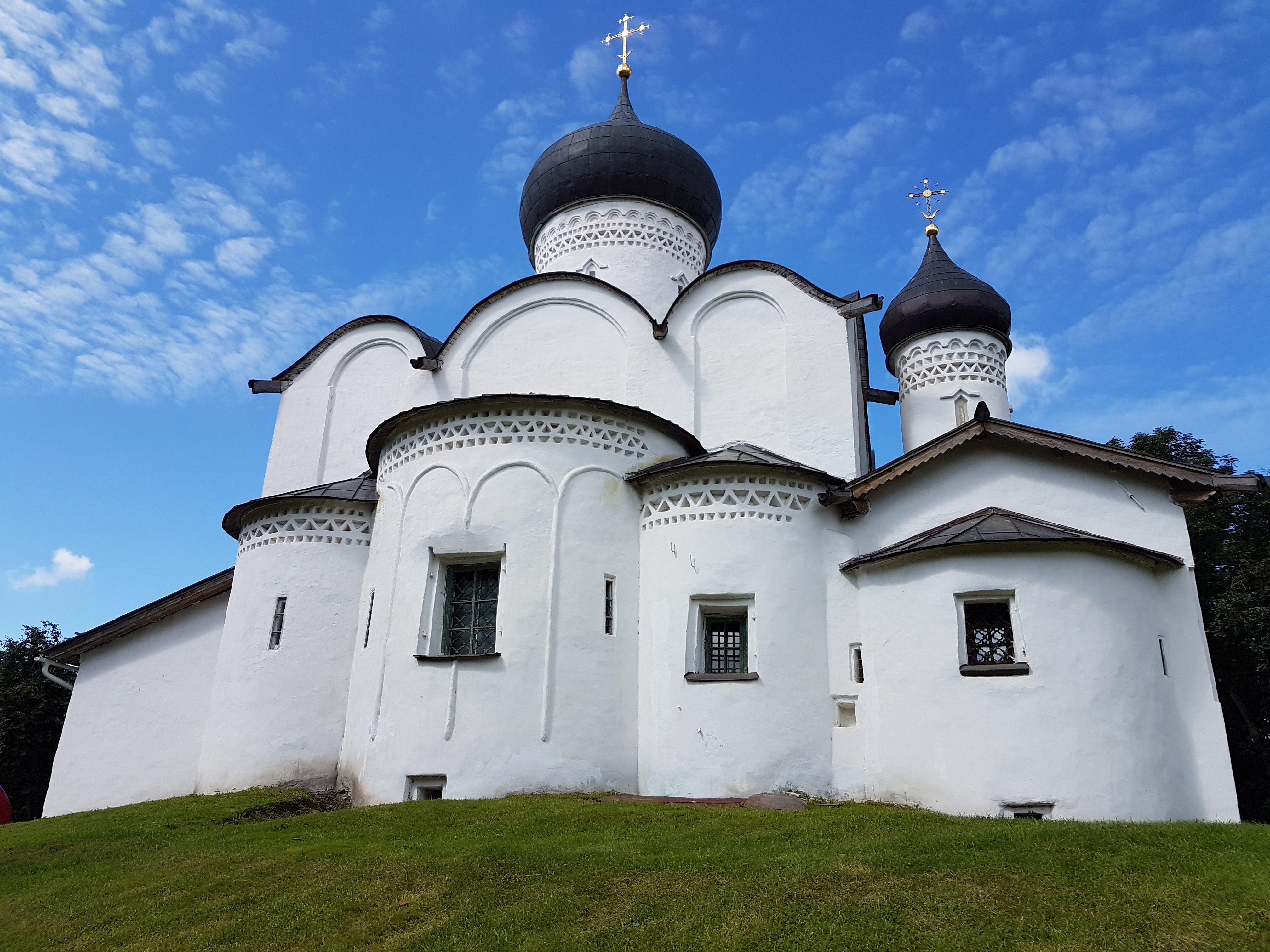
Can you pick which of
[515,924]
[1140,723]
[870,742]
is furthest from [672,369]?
[515,924]

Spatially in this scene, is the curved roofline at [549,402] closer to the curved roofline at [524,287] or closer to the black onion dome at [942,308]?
the curved roofline at [524,287]

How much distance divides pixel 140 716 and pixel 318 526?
3.71 m

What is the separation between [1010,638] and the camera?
Answer: 9148mm

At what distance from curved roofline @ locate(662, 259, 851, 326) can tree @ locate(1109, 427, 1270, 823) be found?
17.0 ft

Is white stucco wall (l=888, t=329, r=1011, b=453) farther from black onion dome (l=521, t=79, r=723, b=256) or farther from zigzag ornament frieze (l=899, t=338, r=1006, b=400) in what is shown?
black onion dome (l=521, t=79, r=723, b=256)

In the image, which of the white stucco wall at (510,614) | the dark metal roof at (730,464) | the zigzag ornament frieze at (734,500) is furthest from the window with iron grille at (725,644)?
the dark metal roof at (730,464)

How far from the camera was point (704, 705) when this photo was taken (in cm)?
989

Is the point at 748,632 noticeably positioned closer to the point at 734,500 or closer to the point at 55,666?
the point at 734,500

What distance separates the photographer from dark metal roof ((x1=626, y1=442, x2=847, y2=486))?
10.6 meters

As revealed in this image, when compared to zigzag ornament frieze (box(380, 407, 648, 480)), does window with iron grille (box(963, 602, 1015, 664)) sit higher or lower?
lower

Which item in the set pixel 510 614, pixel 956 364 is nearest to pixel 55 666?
pixel 510 614

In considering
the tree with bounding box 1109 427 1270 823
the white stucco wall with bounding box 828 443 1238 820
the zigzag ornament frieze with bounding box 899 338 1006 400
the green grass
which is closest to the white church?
the white stucco wall with bounding box 828 443 1238 820

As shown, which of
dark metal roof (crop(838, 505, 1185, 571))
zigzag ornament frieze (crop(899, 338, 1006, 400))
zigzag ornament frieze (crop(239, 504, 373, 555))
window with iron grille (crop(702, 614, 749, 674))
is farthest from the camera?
zigzag ornament frieze (crop(899, 338, 1006, 400))

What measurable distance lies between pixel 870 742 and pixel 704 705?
1.68m
